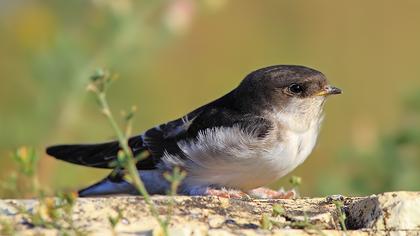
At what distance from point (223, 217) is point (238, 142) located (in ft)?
4.17

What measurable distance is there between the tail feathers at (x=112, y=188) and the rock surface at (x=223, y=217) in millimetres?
1587

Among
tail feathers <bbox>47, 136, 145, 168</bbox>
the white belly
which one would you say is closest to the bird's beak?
the white belly

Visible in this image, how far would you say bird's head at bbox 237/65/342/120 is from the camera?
557 centimetres

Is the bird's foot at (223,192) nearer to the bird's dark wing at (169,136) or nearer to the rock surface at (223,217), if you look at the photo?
the bird's dark wing at (169,136)

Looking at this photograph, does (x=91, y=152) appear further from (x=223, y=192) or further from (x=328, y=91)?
(x=328, y=91)

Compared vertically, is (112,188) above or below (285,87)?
below

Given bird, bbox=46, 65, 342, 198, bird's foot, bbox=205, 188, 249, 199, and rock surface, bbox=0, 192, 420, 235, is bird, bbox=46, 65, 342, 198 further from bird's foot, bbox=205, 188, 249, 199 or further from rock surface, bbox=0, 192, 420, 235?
rock surface, bbox=0, 192, 420, 235

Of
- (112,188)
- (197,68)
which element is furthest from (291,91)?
(197,68)

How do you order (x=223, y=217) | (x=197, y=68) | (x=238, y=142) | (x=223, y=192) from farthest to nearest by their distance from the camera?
(x=197, y=68) → (x=238, y=142) → (x=223, y=192) → (x=223, y=217)

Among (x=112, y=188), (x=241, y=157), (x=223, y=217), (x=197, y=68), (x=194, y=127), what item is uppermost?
(x=197, y=68)

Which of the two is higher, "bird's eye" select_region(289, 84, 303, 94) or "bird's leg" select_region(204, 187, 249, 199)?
"bird's eye" select_region(289, 84, 303, 94)

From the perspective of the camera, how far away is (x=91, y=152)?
6.02m

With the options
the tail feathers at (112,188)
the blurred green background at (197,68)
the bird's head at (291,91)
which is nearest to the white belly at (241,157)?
the bird's head at (291,91)

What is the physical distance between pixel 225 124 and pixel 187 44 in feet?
25.5
